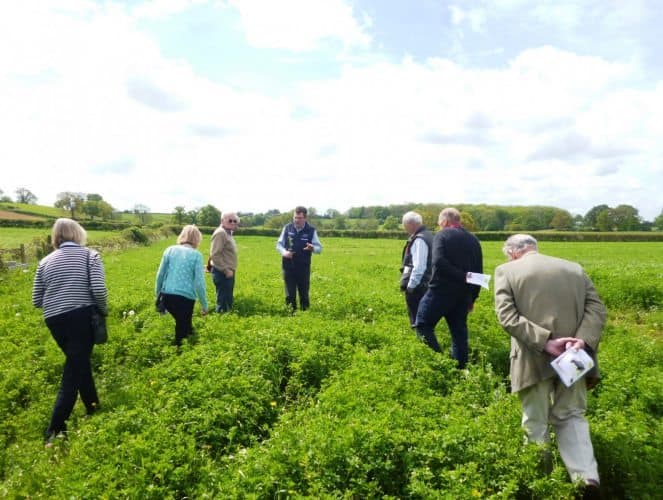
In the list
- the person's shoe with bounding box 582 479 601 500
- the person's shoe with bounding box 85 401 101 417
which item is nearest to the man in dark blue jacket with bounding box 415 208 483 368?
the person's shoe with bounding box 582 479 601 500

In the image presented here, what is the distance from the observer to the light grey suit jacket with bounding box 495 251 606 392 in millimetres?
3951

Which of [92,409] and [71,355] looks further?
[92,409]

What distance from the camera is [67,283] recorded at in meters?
5.29

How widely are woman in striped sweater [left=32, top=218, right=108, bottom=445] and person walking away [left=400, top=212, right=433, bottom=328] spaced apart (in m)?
4.55

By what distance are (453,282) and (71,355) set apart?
Result: 5.25 m

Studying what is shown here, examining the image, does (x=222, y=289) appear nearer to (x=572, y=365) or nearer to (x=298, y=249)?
(x=298, y=249)

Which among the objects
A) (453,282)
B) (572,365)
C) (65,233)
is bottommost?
(572,365)

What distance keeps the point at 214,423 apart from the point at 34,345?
5.23 m

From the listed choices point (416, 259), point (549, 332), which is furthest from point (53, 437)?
point (549, 332)

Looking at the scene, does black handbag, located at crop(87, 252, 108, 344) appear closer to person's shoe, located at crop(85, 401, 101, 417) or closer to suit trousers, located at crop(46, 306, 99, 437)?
suit trousers, located at crop(46, 306, 99, 437)

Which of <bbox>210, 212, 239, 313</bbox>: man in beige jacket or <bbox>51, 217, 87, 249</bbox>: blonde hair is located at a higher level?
<bbox>51, 217, 87, 249</bbox>: blonde hair

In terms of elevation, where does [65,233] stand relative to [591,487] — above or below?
above

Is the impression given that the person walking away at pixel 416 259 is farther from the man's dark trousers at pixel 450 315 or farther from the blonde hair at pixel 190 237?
the blonde hair at pixel 190 237

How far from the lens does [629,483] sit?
3871 mm
